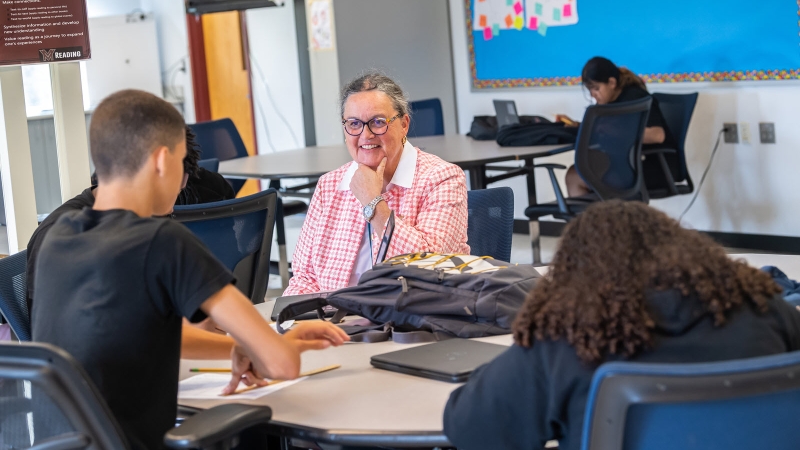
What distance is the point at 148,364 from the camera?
150 cm

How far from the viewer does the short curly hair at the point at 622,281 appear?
3.99 feet

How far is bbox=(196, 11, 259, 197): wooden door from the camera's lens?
27.7 feet

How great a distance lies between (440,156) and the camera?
187 inches

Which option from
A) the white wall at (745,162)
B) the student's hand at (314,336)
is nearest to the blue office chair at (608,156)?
the white wall at (745,162)

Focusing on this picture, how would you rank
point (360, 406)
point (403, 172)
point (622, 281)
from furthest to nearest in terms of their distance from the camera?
point (403, 172) < point (360, 406) < point (622, 281)

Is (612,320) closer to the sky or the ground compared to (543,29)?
closer to the ground

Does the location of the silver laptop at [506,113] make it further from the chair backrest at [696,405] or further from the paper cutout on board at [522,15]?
the chair backrest at [696,405]

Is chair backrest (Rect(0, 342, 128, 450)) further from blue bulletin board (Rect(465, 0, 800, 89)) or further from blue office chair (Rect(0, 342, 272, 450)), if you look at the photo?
blue bulletin board (Rect(465, 0, 800, 89))

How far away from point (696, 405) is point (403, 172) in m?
1.59

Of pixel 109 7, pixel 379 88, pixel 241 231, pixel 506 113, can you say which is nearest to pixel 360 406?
pixel 379 88

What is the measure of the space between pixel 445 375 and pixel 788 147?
413 centimetres

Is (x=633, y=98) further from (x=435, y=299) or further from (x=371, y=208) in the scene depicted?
(x=435, y=299)

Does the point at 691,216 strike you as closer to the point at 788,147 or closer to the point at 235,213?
the point at 788,147

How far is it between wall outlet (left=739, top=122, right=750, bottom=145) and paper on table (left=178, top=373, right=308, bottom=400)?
4247 millimetres
